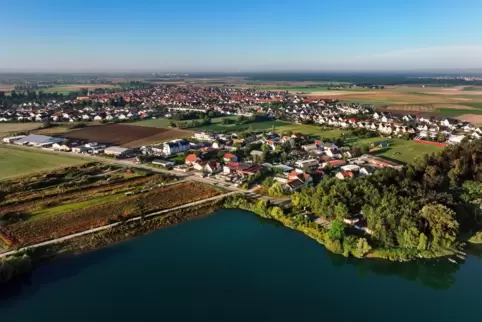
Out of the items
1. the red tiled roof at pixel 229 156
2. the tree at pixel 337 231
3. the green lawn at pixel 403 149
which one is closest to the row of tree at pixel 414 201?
the tree at pixel 337 231

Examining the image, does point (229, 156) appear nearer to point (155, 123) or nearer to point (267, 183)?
point (267, 183)

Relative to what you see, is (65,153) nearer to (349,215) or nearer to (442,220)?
(349,215)

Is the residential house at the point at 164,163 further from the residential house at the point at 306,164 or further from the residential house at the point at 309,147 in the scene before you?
the residential house at the point at 309,147

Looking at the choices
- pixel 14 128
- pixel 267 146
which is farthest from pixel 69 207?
pixel 14 128

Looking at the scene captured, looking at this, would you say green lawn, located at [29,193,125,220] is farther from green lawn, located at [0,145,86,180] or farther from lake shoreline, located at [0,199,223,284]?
green lawn, located at [0,145,86,180]

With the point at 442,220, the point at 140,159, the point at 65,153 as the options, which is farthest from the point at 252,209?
the point at 65,153
